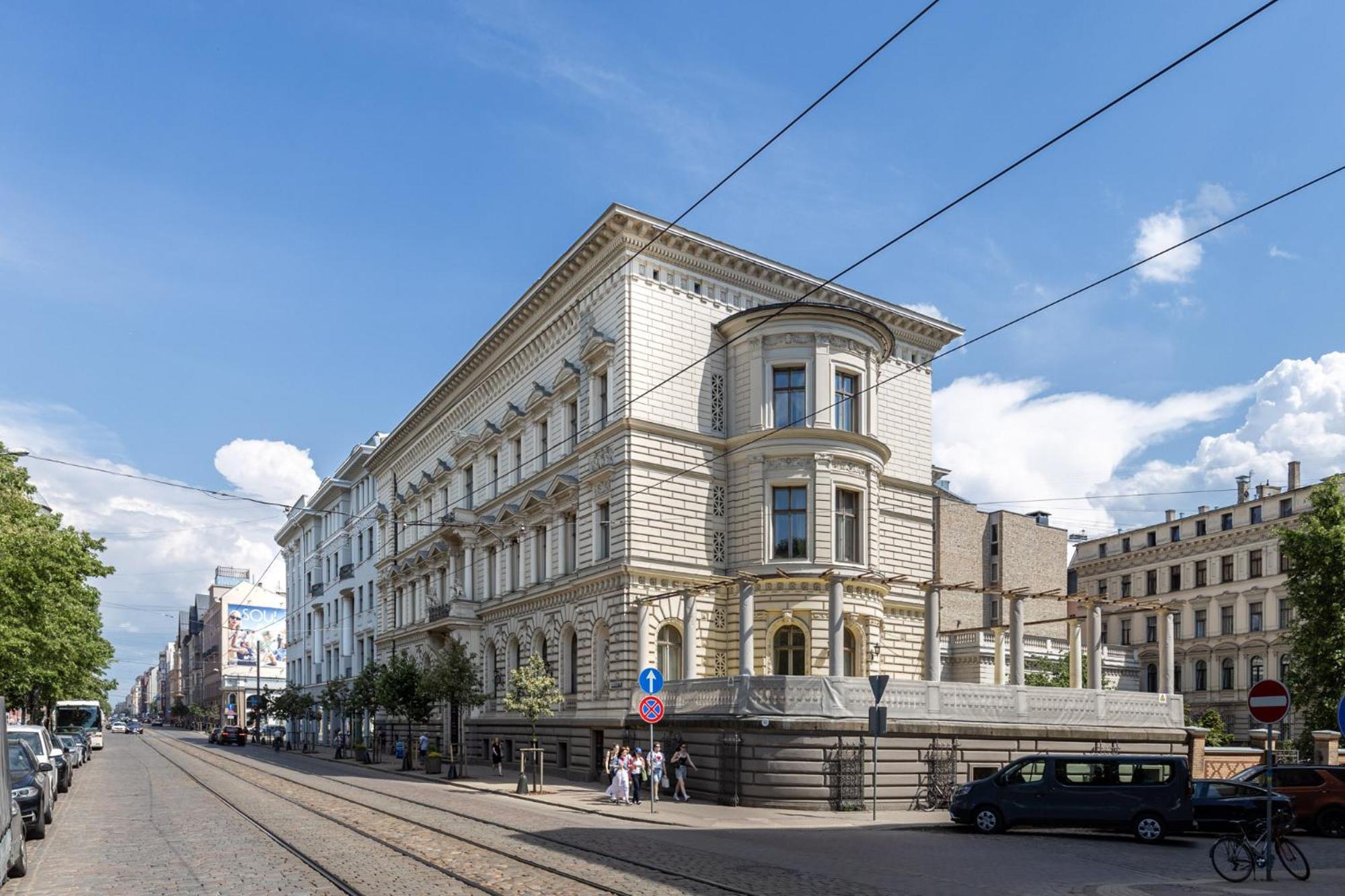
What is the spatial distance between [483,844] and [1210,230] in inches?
552

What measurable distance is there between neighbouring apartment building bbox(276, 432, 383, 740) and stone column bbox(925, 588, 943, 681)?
38.3 metres

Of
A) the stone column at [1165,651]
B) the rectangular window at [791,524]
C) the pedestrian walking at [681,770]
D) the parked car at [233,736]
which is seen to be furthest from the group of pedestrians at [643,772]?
the parked car at [233,736]

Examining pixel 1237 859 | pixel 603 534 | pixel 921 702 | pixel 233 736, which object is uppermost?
pixel 603 534

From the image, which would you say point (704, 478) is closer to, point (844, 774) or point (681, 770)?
point (681, 770)

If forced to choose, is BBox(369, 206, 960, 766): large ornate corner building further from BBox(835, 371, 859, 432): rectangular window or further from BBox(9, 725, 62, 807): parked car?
BBox(9, 725, 62, 807): parked car

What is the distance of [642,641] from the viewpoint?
1387 inches

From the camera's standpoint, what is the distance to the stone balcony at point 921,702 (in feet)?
88.2

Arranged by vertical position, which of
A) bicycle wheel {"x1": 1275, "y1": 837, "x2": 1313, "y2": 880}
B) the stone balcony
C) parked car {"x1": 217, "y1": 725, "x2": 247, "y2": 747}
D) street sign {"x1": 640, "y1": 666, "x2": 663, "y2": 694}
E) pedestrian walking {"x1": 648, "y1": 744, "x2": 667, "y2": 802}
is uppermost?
street sign {"x1": 640, "y1": 666, "x2": 663, "y2": 694}

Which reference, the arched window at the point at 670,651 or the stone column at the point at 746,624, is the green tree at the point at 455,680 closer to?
the arched window at the point at 670,651

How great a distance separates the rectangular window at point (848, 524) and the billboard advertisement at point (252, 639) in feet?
414

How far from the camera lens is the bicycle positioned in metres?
16.3

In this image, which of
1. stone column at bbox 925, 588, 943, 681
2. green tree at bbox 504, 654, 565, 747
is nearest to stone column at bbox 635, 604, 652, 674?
green tree at bbox 504, 654, 565, 747

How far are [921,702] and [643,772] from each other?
288 inches

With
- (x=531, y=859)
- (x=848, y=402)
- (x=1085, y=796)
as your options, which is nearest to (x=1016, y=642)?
(x=848, y=402)
